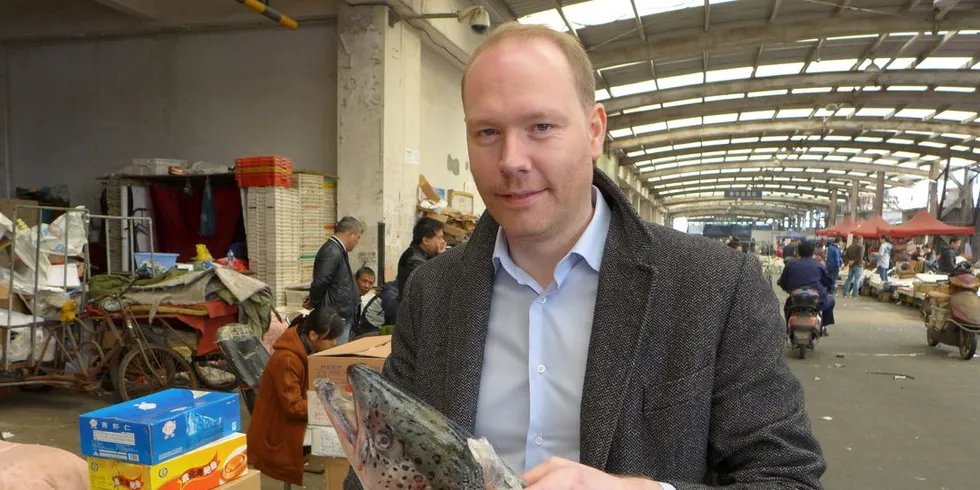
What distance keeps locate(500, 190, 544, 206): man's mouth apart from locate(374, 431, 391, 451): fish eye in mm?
412

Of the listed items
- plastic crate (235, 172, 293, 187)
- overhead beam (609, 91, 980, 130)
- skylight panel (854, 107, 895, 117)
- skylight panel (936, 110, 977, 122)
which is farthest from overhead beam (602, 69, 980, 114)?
plastic crate (235, 172, 293, 187)

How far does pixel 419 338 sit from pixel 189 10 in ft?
29.7

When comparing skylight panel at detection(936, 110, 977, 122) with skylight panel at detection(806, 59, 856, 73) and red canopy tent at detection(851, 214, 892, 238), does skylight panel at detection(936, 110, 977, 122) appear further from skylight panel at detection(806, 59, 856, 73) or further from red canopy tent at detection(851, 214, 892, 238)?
skylight panel at detection(806, 59, 856, 73)

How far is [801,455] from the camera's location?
90 cm

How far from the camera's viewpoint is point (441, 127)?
984cm

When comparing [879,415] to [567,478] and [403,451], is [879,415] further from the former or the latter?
[403,451]

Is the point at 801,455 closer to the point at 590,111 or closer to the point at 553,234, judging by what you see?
the point at 553,234

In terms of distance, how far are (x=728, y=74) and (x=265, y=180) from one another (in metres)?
10.1

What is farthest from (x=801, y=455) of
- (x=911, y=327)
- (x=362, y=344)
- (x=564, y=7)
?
(x=911, y=327)

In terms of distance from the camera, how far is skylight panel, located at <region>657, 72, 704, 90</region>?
1305 centimetres

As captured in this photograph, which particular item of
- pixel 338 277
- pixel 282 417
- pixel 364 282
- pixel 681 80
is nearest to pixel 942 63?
pixel 681 80

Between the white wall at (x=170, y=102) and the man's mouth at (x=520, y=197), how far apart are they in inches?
304

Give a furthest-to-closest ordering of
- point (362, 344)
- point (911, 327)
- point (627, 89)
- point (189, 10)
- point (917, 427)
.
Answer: point (627, 89)
point (911, 327)
point (189, 10)
point (917, 427)
point (362, 344)

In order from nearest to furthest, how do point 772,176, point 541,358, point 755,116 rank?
point 541,358, point 755,116, point 772,176
